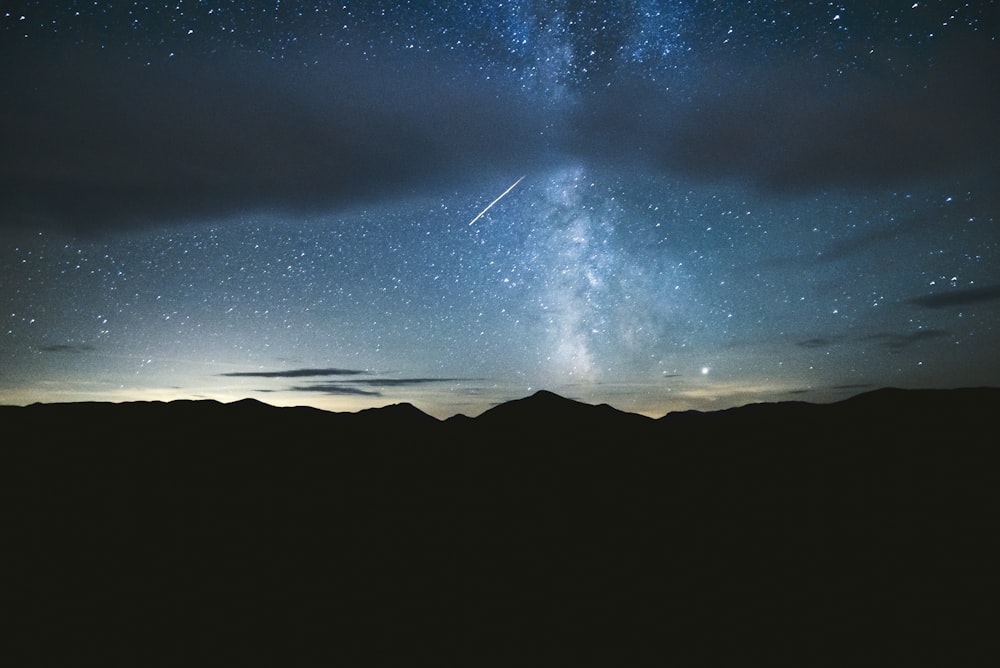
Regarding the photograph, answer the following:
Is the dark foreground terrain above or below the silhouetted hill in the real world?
below

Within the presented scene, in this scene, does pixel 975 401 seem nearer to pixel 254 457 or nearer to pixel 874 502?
pixel 874 502

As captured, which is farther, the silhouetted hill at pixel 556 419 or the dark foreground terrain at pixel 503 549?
the silhouetted hill at pixel 556 419

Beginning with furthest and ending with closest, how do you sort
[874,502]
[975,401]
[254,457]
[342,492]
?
[975,401] → [254,457] → [342,492] → [874,502]

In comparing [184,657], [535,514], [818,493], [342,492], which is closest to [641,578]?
[535,514]

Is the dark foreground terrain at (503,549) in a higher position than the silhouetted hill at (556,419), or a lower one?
lower

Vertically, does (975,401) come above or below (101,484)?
above

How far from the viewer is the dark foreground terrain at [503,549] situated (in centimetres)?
695

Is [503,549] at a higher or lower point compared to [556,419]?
lower

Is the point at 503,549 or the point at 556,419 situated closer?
the point at 503,549

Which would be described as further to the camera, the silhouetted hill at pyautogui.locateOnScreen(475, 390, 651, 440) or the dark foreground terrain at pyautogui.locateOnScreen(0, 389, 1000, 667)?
the silhouetted hill at pyautogui.locateOnScreen(475, 390, 651, 440)

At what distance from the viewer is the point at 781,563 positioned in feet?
31.9

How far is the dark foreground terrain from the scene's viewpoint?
695cm

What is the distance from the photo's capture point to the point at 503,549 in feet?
35.0

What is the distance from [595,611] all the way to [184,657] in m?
5.69
